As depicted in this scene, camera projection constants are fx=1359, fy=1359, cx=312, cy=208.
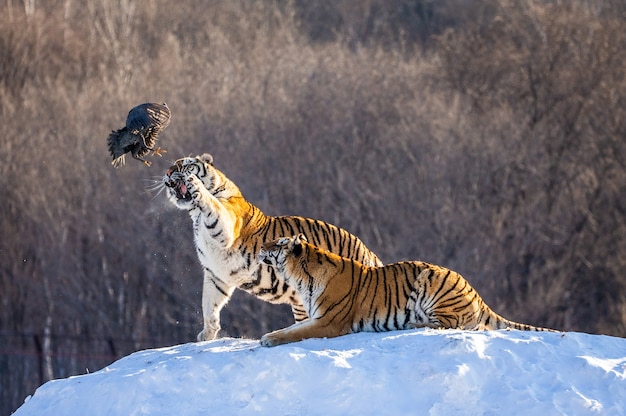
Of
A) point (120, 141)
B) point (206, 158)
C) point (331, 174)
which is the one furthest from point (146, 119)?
point (331, 174)

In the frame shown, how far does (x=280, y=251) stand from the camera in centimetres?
961

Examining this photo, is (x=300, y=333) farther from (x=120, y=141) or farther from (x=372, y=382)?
(x=120, y=141)

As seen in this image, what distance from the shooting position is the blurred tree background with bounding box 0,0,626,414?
29203mm

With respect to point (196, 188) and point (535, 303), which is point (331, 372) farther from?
point (535, 303)

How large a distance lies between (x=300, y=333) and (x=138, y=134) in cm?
223

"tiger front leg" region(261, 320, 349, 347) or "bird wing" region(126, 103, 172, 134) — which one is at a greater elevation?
"bird wing" region(126, 103, 172, 134)

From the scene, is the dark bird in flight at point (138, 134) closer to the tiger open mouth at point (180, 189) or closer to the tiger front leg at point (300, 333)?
the tiger open mouth at point (180, 189)

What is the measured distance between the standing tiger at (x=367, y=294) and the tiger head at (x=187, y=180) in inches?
37.9

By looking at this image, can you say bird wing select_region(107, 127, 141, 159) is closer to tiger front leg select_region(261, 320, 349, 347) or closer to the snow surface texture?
tiger front leg select_region(261, 320, 349, 347)

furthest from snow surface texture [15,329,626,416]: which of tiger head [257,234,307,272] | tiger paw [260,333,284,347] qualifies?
tiger head [257,234,307,272]

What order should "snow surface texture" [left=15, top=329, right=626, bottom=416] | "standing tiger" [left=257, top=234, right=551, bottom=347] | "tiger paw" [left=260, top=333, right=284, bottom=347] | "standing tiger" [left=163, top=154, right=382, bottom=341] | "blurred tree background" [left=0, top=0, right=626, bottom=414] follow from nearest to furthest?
"snow surface texture" [left=15, top=329, right=626, bottom=416] → "tiger paw" [left=260, top=333, right=284, bottom=347] → "standing tiger" [left=257, top=234, right=551, bottom=347] → "standing tiger" [left=163, top=154, right=382, bottom=341] → "blurred tree background" [left=0, top=0, right=626, bottom=414]

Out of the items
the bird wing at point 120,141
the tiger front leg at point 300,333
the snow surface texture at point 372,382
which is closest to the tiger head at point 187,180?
the bird wing at point 120,141

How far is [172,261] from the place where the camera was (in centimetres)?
2888

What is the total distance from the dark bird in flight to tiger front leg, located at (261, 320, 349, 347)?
6.36ft
